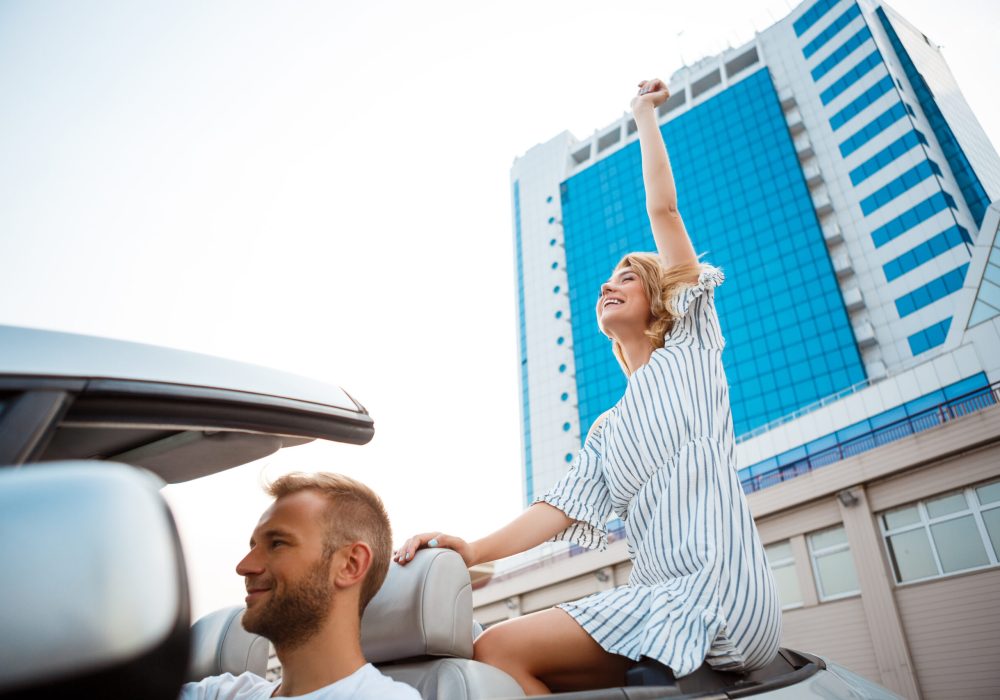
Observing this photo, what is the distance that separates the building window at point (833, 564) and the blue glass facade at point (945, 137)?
26.2m

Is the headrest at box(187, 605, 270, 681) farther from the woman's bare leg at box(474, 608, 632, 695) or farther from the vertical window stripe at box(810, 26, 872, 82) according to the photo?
the vertical window stripe at box(810, 26, 872, 82)

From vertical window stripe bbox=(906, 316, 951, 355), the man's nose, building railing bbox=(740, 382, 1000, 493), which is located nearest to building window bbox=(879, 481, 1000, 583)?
building railing bbox=(740, 382, 1000, 493)

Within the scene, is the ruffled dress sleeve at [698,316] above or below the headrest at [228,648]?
above

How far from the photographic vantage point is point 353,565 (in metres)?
1.49

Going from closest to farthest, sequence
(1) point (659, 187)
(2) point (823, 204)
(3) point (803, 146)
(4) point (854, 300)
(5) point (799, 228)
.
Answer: (1) point (659, 187)
(4) point (854, 300)
(2) point (823, 204)
(5) point (799, 228)
(3) point (803, 146)

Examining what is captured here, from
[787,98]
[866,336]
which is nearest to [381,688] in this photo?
[866,336]

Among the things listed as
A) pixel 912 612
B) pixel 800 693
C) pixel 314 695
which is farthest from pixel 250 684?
pixel 912 612

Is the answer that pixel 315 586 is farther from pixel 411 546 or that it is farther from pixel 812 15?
pixel 812 15

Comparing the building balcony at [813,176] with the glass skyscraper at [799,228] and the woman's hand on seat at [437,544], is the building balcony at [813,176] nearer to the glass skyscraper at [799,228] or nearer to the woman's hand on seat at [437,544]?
the glass skyscraper at [799,228]

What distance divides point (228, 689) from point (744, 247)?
43.5 m

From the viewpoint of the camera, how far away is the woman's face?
1951 mm

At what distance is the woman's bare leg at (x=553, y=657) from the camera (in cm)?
142

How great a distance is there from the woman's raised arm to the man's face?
125cm

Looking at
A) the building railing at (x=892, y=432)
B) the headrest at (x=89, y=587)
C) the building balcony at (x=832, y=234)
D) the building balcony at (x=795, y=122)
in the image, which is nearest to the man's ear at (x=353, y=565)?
the headrest at (x=89, y=587)
